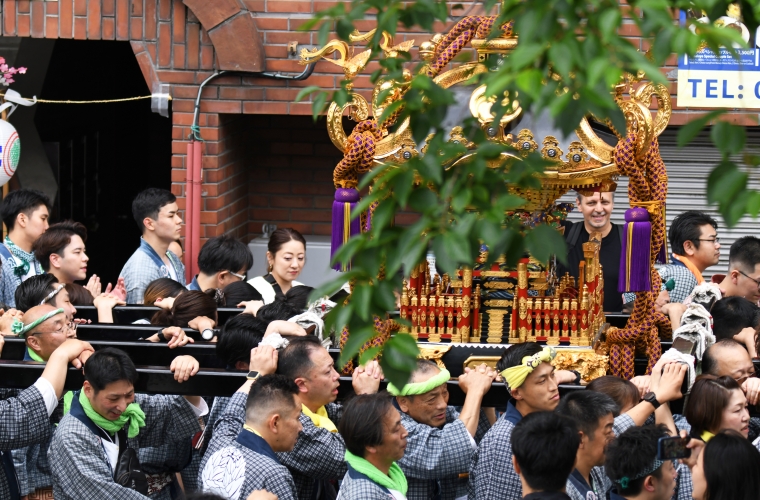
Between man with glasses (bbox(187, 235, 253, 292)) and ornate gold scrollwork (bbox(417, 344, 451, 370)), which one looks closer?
ornate gold scrollwork (bbox(417, 344, 451, 370))

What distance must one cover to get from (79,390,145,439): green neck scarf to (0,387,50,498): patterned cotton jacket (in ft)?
0.60

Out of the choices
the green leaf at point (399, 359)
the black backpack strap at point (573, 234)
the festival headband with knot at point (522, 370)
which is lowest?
the festival headband with knot at point (522, 370)

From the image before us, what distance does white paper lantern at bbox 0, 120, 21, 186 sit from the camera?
7.79 metres

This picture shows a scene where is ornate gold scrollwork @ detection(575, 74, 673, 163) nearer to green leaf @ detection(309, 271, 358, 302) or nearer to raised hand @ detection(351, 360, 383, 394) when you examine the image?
raised hand @ detection(351, 360, 383, 394)

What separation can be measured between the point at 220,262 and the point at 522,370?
2.87 m

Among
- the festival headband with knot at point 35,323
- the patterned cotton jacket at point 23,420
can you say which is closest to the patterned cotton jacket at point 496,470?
the patterned cotton jacket at point 23,420

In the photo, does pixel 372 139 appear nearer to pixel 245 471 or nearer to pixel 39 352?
pixel 39 352

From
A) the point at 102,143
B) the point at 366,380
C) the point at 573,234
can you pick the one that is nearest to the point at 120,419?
the point at 366,380

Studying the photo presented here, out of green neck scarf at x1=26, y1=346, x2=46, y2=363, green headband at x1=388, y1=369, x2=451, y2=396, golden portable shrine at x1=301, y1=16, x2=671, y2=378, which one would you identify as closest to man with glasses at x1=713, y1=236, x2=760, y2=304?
golden portable shrine at x1=301, y1=16, x2=671, y2=378

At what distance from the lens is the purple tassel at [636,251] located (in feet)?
18.1

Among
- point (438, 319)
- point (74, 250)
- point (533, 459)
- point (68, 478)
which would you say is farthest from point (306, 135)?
point (533, 459)

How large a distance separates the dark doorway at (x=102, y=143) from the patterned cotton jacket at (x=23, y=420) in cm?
562

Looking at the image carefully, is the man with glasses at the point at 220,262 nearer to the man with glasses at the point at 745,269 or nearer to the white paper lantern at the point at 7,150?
the white paper lantern at the point at 7,150

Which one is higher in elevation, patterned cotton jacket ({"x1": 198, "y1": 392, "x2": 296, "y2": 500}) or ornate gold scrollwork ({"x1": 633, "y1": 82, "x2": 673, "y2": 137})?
ornate gold scrollwork ({"x1": 633, "y1": 82, "x2": 673, "y2": 137})
